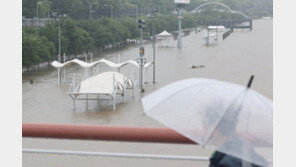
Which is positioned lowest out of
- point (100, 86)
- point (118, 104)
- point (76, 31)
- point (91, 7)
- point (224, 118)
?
point (118, 104)

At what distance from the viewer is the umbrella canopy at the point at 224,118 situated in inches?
69.9

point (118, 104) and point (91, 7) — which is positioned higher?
point (91, 7)

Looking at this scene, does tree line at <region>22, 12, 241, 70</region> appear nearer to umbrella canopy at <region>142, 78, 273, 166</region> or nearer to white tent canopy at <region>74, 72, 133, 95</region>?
white tent canopy at <region>74, 72, 133, 95</region>

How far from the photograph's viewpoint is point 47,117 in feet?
54.3

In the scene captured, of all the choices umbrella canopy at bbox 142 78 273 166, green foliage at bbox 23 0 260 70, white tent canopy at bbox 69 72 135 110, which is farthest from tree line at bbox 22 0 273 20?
umbrella canopy at bbox 142 78 273 166

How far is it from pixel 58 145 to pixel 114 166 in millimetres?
9150

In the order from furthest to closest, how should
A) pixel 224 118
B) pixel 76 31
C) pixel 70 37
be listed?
pixel 76 31 < pixel 70 37 < pixel 224 118

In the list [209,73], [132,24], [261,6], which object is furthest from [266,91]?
[261,6]

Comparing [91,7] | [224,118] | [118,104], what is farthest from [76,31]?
[224,118]

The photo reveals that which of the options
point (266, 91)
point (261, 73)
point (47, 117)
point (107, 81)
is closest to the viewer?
point (47, 117)

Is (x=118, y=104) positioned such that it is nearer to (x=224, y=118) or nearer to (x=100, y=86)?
(x=100, y=86)

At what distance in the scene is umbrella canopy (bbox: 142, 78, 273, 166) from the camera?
5.83 feet

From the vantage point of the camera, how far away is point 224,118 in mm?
1794

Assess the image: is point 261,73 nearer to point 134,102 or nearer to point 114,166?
point 134,102
